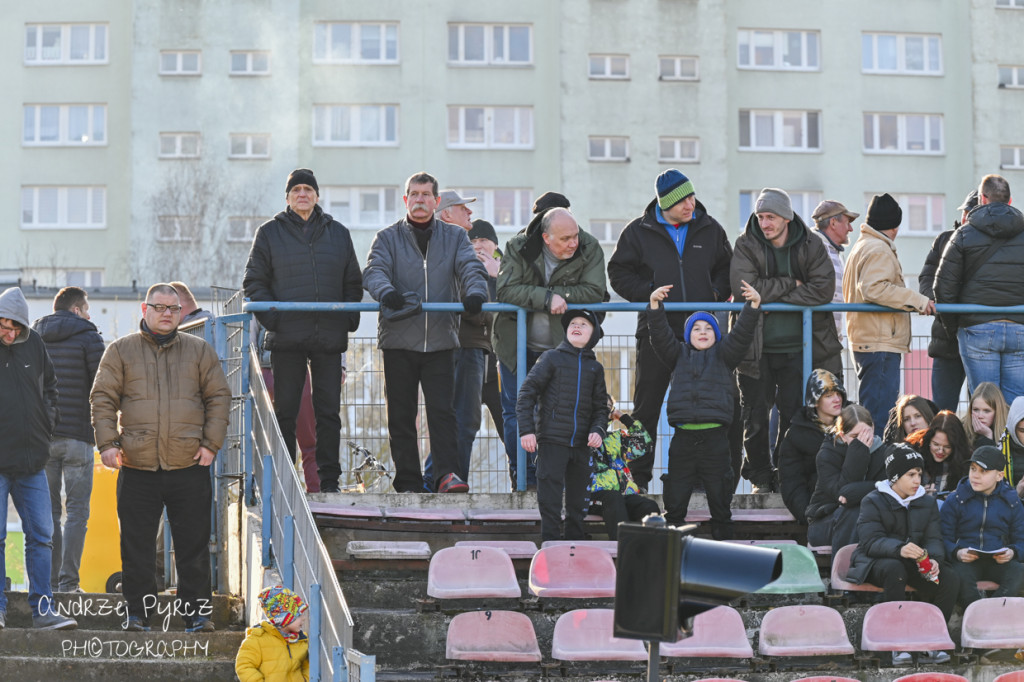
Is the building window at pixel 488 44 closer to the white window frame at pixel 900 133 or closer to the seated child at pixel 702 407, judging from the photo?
the white window frame at pixel 900 133

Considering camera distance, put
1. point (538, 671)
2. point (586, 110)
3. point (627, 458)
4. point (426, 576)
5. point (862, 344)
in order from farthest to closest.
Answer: point (586, 110), point (862, 344), point (627, 458), point (426, 576), point (538, 671)

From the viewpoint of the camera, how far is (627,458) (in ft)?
32.8

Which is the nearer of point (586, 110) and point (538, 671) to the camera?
point (538, 671)

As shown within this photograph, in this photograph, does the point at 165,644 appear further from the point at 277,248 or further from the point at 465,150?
the point at 465,150

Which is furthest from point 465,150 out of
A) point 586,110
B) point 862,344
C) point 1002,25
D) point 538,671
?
point 538,671

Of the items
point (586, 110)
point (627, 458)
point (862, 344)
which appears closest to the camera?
point (627, 458)

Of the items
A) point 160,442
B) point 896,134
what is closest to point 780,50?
point 896,134

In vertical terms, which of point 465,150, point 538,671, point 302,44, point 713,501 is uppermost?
point 302,44

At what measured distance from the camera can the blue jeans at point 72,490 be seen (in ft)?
34.1

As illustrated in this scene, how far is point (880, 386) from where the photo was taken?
10.8 m

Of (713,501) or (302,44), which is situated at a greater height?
(302,44)

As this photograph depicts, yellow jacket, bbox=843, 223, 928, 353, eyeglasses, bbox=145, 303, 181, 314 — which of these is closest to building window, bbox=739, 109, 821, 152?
yellow jacket, bbox=843, 223, 928, 353

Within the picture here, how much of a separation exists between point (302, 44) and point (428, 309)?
107ft

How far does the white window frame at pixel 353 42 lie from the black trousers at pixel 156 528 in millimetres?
33567
